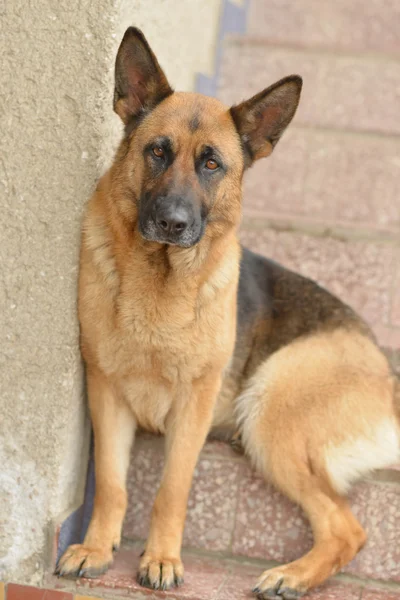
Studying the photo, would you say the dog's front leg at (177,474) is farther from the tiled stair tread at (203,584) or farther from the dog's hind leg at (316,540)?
the dog's hind leg at (316,540)

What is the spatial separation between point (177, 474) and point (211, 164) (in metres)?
1.21

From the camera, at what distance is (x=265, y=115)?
2.97 metres

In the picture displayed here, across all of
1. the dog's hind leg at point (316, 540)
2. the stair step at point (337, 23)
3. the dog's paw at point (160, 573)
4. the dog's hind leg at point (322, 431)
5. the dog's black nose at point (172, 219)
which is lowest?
the dog's paw at point (160, 573)

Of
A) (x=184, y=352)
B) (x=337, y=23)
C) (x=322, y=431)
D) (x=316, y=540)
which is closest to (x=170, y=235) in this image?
(x=184, y=352)

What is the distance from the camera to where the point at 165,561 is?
9.55ft

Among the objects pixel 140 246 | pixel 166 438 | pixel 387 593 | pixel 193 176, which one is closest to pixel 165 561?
pixel 166 438

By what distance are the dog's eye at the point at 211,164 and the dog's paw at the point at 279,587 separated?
1563 millimetres

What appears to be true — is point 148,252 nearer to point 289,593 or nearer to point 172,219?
point 172,219

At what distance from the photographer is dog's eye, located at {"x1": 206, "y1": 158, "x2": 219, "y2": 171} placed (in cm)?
289

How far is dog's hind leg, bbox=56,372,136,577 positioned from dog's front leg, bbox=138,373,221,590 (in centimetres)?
15

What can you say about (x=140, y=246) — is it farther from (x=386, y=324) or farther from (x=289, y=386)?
(x=386, y=324)

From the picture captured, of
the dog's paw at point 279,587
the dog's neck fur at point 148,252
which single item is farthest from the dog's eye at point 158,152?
the dog's paw at point 279,587

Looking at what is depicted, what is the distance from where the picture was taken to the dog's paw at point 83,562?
9.41 feet

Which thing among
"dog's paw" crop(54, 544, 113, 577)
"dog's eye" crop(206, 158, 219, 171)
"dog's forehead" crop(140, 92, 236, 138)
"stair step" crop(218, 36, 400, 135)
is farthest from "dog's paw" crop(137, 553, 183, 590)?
"stair step" crop(218, 36, 400, 135)
